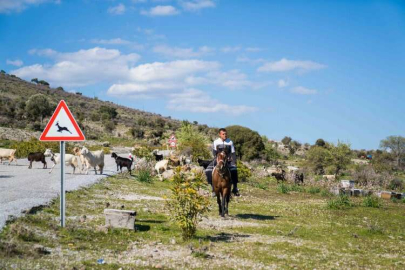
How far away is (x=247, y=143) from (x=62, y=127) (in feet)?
172

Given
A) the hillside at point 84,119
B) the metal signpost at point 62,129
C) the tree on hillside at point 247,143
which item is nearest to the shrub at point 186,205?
the metal signpost at point 62,129

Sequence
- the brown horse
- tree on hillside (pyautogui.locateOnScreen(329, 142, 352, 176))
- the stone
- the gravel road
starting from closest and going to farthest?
the stone
the gravel road
the brown horse
tree on hillside (pyautogui.locateOnScreen(329, 142, 352, 176))

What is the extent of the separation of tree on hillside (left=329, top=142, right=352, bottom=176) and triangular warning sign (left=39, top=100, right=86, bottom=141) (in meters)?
37.3

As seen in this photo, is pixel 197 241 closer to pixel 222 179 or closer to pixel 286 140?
pixel 222 179

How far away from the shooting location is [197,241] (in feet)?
31.6

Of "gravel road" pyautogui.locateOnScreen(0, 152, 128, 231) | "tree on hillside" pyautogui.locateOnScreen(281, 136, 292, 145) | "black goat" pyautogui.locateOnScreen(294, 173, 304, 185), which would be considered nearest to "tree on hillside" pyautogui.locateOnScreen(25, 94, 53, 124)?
"black goat" pyautogui.locateOnScreen(294, 173, 304, 185)

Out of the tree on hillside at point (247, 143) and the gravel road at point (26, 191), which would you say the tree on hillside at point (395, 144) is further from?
the gravel road at point (26, 191)

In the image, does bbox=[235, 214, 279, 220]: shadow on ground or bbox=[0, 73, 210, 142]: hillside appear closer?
bbox=[235, 214, 279, 220]: shadow on ground

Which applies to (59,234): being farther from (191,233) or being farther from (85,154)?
(85,154)

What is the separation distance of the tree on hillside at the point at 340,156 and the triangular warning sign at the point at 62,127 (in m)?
37.3

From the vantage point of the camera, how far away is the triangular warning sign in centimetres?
984

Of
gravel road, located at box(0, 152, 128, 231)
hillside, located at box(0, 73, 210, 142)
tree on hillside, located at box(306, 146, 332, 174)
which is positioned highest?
hillside, located at box(0, 73, 210, 142)

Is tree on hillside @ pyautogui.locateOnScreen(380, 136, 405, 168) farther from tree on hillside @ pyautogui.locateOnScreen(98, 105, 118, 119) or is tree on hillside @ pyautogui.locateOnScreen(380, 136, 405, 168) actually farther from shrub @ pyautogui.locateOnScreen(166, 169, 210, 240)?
shrub @ pyautogui.locateOnScreen(166, 169, 210, 240)

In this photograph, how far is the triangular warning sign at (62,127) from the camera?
32.3 ft
